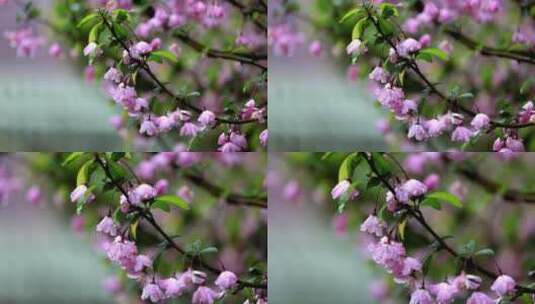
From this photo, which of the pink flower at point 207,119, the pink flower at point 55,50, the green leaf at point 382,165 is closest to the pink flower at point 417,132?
the green leaf at point 382,165

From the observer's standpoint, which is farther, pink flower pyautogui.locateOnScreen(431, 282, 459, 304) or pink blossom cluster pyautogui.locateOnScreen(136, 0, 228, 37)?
pink blossom cluster pyautogui.locateOnScreen(136, 0, 228, 37)

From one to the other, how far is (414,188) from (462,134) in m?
0.23

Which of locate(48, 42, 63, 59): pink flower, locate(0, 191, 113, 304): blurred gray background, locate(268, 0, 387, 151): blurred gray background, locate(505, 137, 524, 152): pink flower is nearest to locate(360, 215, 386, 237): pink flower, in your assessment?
locate(268, 0, 387, 151): blurred gray background

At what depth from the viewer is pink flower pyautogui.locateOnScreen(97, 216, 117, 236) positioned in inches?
87.8

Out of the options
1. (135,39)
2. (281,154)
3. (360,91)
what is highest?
(135,39)

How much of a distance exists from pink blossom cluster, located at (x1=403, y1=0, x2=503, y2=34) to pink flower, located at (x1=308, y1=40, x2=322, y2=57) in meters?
0.27

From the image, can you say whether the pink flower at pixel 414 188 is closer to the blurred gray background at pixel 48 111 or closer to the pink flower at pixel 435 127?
the pink flower at pixel 435 127

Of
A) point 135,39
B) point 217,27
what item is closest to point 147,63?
point 135,39

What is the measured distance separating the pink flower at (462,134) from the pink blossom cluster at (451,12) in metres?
0.33

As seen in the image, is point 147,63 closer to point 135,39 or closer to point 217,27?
point 135,39

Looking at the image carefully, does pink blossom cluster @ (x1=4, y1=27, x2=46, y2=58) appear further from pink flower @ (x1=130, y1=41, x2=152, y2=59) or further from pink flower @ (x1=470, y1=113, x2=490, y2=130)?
pink flower @ (x1=470, y1=113, x2=490, y2=130)

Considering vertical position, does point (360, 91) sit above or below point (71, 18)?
below

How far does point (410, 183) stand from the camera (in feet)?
7.23

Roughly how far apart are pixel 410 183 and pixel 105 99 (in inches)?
37.7
